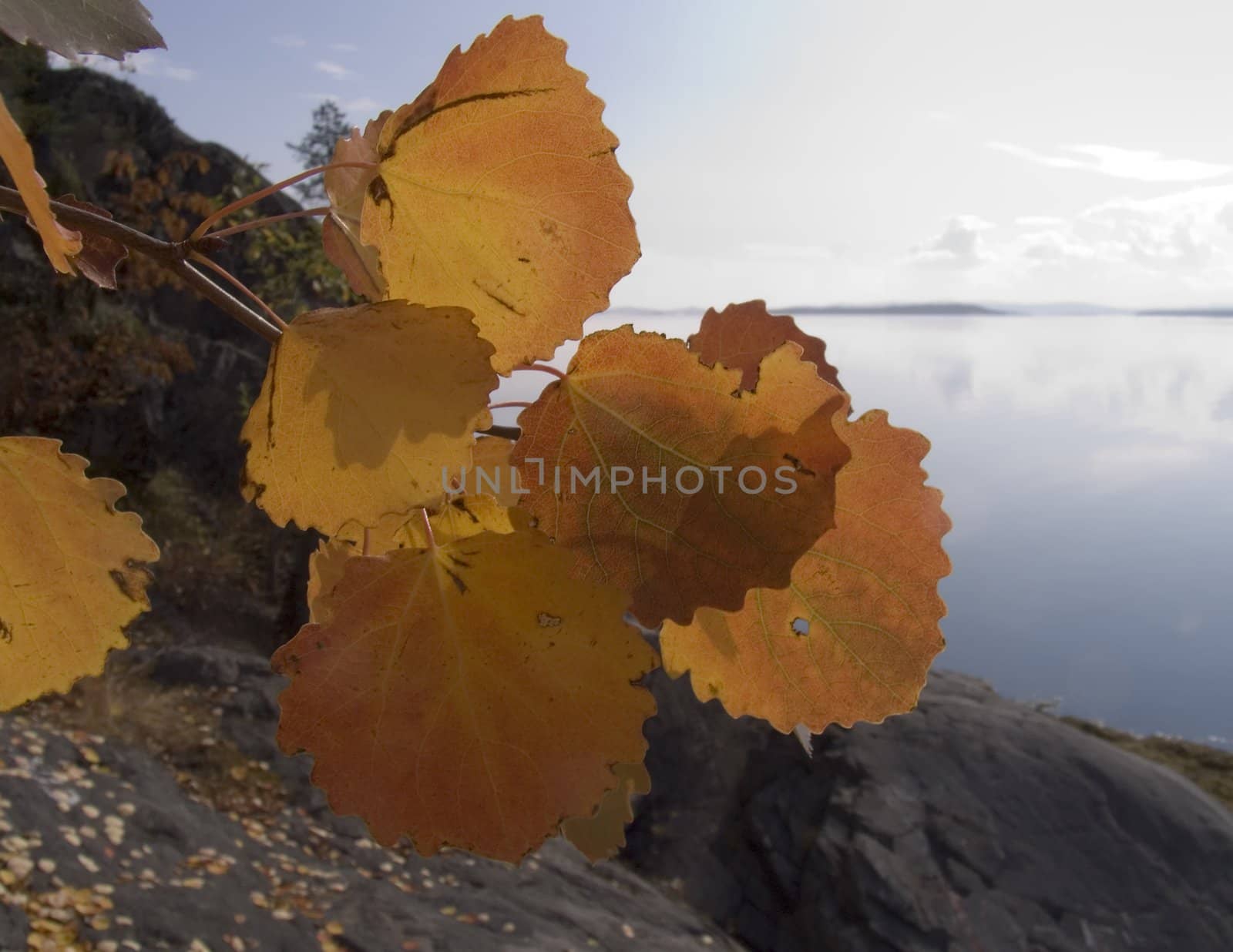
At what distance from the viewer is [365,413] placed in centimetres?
17

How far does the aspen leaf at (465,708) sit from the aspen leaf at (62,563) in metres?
0.08

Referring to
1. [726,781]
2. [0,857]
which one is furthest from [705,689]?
[726,781]

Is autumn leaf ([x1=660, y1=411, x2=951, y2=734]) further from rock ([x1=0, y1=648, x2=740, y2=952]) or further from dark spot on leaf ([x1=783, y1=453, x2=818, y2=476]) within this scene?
rock ([x1=0, y1=648, x2=740, y2=952])

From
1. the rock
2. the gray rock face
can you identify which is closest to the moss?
the gray rock face

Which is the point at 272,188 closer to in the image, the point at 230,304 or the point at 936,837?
the point at 230,304

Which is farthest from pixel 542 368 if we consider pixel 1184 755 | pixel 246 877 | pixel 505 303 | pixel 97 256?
pixel 1184 755

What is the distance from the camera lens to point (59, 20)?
175 mm

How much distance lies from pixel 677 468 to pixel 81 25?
14 centimetres

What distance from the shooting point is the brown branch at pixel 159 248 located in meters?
0.17

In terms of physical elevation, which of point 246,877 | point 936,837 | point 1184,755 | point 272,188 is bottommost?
point 246,877

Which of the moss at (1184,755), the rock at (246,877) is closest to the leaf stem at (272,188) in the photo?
the rock at (246,877)

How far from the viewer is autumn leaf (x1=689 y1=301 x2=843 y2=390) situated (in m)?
0.22

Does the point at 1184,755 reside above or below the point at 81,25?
above

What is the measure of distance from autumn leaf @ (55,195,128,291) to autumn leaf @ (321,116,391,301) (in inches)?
1.8
